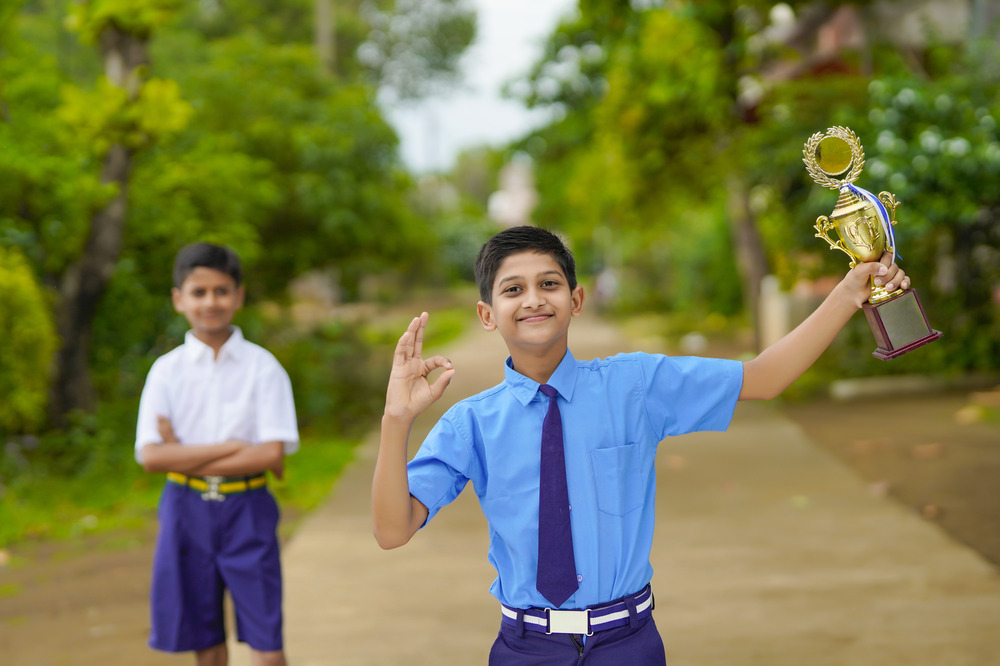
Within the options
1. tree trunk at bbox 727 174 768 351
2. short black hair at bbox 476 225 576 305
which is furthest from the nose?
tree trunk at bbox 727 174 768 351

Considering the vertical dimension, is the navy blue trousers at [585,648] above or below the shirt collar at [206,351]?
below

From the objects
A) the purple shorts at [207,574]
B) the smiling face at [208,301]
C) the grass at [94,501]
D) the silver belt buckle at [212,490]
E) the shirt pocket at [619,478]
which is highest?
the smiling face at [208,301]

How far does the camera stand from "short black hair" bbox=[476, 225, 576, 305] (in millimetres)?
2354

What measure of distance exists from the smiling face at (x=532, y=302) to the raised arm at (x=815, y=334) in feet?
1.64

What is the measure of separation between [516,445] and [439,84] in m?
29.8

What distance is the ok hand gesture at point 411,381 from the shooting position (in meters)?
2.12

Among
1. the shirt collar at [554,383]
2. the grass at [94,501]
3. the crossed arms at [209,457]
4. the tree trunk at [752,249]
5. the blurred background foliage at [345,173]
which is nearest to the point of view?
the shirt collar at [554,383]

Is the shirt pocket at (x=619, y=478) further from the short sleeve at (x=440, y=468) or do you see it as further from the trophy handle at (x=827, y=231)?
the trophy handle at (x=827, y=231)

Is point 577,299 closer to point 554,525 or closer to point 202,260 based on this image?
point 554,525

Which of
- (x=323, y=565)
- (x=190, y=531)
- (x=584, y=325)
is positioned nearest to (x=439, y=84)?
(x=584, y=325)

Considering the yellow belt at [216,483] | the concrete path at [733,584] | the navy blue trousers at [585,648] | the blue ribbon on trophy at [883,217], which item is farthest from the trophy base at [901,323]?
→ the concrete path at [733,584]

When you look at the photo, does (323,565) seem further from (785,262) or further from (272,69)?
(272,69)

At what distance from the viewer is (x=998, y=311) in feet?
37.2

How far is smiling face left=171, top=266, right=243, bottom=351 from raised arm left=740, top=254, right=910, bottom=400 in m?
1.96
